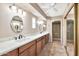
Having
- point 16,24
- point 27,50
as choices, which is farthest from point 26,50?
point 16,24

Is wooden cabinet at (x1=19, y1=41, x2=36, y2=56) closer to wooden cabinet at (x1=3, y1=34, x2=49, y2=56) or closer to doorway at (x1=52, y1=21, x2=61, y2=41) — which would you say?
wooden cabinet at (x1=3, y1=34, x2=49, y2=56)

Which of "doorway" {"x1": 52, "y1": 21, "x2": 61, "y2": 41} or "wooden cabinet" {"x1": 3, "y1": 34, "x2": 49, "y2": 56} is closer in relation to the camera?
"wooden cabinet" {"x1": 3, "y1": 34, "x2": 49, "y2": 56}

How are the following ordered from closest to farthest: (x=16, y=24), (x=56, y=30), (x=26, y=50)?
1. (x=26, y=50)
2. (x=16, y=24)
3. (x=56, y=30)

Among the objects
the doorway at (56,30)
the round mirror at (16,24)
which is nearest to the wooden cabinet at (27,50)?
the round mirror at (16,24)

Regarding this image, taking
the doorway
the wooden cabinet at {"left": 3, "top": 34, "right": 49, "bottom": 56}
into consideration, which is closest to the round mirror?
the wooden cabinet at {"left": 3, "top": 34, "right": 49, "bottom": 56}

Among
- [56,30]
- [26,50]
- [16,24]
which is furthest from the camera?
[56,30]

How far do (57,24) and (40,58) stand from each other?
10.5 m

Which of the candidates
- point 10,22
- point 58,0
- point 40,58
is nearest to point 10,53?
point 40,58

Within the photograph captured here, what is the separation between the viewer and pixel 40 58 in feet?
4.15

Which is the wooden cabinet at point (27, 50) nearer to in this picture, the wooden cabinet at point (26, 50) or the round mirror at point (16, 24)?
the wooden cabinet at point (26, 50)

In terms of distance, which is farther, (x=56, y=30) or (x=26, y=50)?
(x=56, y=30)

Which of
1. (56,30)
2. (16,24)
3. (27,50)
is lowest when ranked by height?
(27,50)

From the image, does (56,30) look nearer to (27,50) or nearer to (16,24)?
(16,24)

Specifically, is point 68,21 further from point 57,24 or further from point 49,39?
point 57,24
